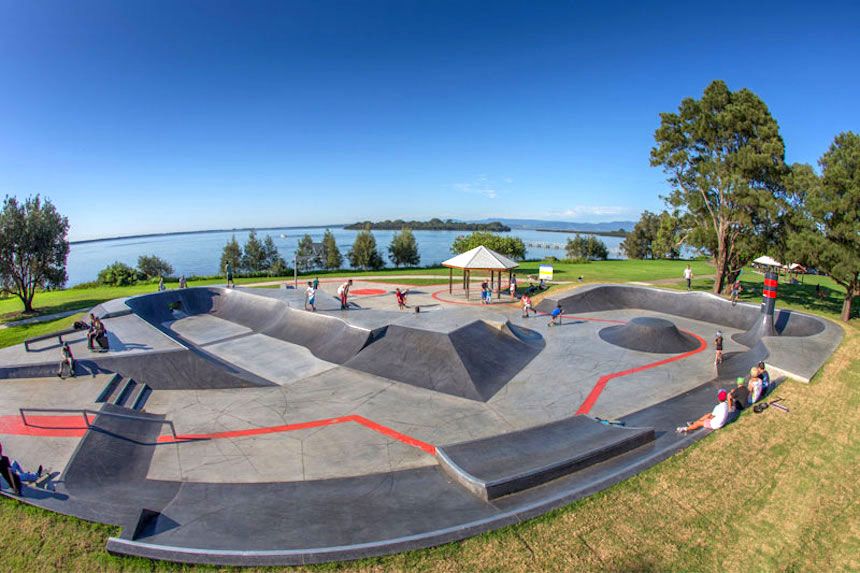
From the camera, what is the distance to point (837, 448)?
816 cm

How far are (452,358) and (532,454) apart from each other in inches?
233

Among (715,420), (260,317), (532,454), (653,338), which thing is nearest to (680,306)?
(653,338)

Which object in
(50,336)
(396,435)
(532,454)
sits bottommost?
(396,435)

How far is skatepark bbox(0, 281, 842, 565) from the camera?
6.17m

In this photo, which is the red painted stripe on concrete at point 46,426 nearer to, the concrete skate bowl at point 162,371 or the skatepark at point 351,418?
the skatepark at point 351,418

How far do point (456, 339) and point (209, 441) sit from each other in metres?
8.20

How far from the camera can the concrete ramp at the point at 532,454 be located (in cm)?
687

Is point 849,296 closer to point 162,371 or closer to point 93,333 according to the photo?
point 162,371

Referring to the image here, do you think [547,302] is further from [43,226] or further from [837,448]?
[43,226]

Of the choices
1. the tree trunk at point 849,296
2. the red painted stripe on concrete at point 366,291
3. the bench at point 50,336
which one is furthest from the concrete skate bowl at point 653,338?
the bench at point 50,336

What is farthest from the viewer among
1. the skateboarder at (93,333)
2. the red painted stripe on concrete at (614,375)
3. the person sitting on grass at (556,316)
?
the person sitting on grass at (556,316)

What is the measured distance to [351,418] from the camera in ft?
35.7

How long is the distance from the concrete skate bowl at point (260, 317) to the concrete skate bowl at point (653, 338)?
11336 mm

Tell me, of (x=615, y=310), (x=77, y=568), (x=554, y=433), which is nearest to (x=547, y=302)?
(x=615, y=310)
